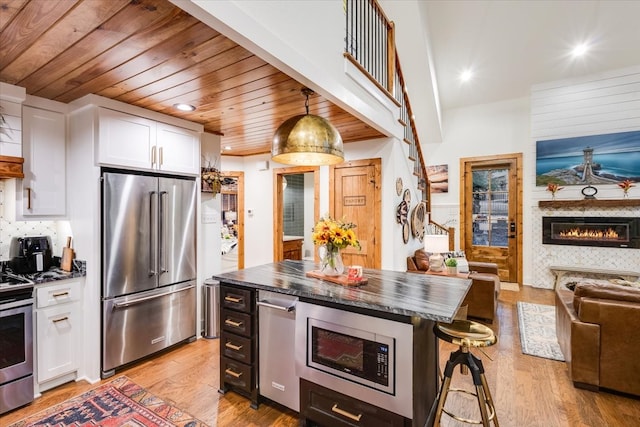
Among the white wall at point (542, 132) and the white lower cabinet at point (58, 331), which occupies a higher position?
the white wall at point (542, 132)

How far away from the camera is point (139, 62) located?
2062mm

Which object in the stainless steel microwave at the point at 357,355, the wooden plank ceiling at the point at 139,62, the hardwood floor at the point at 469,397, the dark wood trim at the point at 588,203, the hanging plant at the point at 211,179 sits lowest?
the hardwood floor at the point at 469,397

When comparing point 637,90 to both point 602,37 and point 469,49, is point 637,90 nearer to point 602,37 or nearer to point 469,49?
point 602,37

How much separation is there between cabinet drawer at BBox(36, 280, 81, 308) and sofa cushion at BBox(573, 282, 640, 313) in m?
4.16

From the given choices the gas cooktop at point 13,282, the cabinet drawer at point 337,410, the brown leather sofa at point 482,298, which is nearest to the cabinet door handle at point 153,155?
the gas cooktop at point 13,282

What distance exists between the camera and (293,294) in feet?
6.86

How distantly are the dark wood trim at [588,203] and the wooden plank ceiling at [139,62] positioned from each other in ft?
15.3

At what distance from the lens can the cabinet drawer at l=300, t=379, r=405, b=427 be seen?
1784 mm

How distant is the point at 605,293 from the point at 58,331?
4.38 metres

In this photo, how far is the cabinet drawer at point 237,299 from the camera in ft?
7.68

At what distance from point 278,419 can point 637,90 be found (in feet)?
23.4

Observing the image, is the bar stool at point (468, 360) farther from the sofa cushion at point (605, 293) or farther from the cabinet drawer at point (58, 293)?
the cabinet drawer at point (58, 293)

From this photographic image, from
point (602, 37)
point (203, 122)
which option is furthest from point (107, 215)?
point (602, 37)

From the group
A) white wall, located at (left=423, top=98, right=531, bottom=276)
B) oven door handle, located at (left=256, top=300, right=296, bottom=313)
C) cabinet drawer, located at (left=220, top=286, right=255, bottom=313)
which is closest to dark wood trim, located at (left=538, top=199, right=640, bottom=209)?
white wall, located at (left=423, top=98, right=531, bottom=276)
